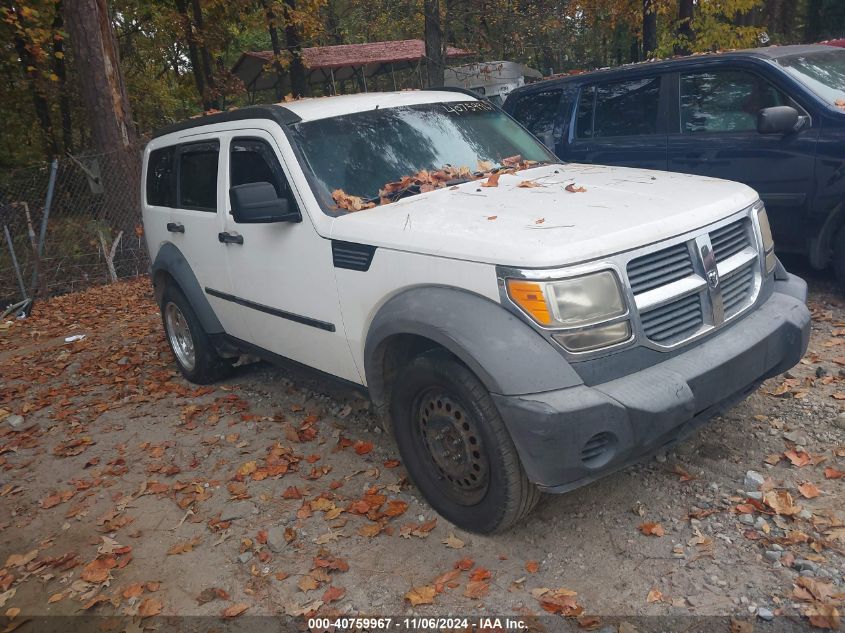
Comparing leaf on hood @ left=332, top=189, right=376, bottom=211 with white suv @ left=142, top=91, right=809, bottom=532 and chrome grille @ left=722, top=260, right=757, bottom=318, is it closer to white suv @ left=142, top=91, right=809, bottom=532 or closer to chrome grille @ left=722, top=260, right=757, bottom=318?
white suv @ left=142, top=91, right=809, bottom=532

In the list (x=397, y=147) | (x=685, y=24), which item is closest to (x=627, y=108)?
(x=397, y=147)

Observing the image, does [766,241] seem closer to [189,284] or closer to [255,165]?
[255,165]

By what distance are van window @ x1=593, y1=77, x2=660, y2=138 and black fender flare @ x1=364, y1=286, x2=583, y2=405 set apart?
4.08 m

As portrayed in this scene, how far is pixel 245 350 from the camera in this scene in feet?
16.2

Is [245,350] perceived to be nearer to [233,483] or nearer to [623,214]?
[233,483]

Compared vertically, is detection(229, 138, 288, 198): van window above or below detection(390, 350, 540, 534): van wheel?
above

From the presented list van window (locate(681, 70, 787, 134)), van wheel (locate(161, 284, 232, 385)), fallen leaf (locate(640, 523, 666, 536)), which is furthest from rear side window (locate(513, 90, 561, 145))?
fallen leaf (locate(640, 523, 666, 536))

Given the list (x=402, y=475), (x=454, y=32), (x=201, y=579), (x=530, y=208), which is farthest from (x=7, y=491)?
(x=454, y=32)

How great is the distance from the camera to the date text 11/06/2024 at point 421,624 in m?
2.71

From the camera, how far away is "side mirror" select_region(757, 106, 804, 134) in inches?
203

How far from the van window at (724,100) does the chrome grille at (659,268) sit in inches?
126

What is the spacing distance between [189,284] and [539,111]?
4.07m

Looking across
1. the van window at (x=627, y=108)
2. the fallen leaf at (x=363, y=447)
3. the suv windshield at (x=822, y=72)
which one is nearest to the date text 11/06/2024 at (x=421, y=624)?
the fallen leaf at (x=363, y=447)

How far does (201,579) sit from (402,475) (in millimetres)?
1164
